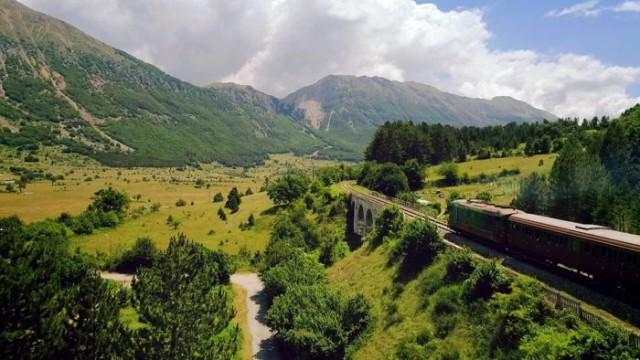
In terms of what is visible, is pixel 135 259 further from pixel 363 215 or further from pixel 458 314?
pixel 458 314

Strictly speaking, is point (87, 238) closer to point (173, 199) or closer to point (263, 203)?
point (263, 203)

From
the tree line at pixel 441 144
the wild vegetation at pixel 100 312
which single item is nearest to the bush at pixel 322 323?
the wild vegetation at pixel 100 312

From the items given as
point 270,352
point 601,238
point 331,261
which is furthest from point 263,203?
point 601,238

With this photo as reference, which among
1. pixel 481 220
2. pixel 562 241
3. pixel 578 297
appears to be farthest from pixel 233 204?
pixel 578 297

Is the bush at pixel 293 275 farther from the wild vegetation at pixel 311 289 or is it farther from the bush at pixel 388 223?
the bush at pixel 388 223

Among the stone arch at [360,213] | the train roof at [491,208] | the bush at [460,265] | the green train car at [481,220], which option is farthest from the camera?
the stone arch at [360,213]
